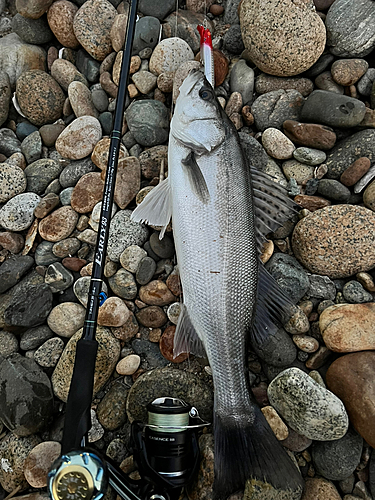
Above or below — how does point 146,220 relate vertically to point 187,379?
above

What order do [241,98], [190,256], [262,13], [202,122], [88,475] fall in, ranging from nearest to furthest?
[88,475]
[190,256]
[202,122]
[262,13]
[241,98]

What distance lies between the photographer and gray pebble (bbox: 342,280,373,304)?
2.47 metres

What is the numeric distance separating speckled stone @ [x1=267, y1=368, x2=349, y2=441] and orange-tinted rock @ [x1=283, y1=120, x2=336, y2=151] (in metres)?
1.80

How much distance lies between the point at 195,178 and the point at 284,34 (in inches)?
→ 62.0

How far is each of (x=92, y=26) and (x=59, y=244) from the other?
218 centimetres

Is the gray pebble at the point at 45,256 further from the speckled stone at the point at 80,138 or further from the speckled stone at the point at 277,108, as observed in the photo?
the speckled stone at the point at 277,108

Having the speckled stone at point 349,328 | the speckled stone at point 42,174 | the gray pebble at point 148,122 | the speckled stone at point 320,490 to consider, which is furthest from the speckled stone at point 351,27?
the speckled stone at point 320,490

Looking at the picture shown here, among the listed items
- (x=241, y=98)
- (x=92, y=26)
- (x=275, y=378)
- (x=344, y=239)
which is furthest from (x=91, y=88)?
(x=275, y=378)

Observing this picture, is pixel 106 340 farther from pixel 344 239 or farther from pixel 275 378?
pixel 344 239

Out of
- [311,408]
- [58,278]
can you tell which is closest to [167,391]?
[311,408]

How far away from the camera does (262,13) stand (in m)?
2.78

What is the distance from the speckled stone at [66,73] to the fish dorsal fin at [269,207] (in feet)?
7.18

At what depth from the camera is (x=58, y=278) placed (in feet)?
9.02

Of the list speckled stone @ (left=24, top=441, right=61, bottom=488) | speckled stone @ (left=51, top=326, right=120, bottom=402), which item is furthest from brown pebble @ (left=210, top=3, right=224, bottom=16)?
speckled stone @ (left=24, top=441, right=61, bottom=488)
